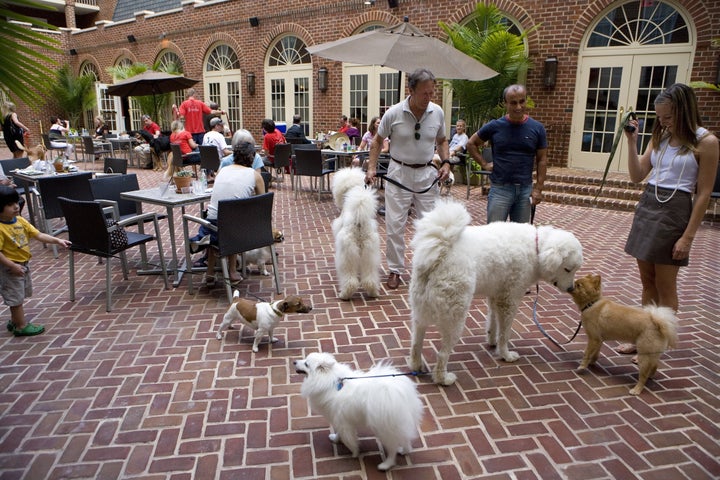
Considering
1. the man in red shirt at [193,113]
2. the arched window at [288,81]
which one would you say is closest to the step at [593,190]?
the arched window at [288,81]

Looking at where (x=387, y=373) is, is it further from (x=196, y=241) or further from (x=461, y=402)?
(x=196, y=241)

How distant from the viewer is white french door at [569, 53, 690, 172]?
8.88 m

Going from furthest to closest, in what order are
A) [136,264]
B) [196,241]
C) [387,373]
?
[136,264] < [196,241] < [387,373]

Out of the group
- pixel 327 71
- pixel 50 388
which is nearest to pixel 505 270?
pixel 50 388

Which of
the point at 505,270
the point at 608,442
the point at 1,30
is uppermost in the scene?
the point at 1,30

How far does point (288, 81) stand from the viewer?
1421 centimetres

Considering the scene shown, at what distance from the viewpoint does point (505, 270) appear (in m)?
2.96

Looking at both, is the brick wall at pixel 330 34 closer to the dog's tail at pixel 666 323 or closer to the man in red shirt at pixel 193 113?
the man in red shirt at pixel 193 113

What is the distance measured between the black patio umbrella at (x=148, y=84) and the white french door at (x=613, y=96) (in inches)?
325

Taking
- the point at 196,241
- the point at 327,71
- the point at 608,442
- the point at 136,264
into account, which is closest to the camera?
the point at 608,442

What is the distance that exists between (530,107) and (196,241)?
25.7 ft

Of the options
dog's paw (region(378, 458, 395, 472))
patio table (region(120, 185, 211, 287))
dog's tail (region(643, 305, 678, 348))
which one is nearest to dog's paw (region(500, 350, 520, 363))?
dog's tail (region(643, 305, 678, 348))

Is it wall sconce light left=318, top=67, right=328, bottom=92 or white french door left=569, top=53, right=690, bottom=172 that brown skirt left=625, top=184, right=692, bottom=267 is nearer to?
white french door left=569, top=53, right=690, bottom=172

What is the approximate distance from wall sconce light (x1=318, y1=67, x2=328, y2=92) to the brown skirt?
11.3 meters
